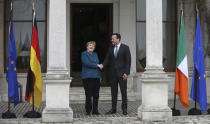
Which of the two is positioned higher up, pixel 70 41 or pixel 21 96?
pixel 70 41

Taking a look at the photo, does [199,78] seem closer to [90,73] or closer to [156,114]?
[156,114]

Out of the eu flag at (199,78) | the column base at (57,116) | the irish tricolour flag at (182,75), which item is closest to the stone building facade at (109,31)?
the eu flag at (199,78)

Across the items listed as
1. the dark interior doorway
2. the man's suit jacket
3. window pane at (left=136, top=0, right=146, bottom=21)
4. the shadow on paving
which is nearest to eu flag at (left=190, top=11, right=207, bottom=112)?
the shadow on paving

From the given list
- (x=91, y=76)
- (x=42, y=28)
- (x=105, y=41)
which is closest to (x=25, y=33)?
(x=42, y=28)

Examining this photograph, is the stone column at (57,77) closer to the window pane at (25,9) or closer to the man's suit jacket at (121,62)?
the man's suit jacket at (121,62)

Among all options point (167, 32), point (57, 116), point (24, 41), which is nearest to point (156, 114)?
point (57, 116)

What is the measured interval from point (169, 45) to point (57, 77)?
6.60 m

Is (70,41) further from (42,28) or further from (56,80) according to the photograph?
(56,80)

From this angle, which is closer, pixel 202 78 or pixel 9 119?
pixel 9 119

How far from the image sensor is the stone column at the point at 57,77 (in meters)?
9.16

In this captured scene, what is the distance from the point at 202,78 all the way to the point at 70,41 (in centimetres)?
543

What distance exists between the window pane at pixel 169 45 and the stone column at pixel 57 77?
243 inches

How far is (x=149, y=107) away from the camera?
31.2ft

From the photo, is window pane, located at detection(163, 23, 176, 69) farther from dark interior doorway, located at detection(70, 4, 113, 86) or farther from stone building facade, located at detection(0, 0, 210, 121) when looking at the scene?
dark interior doorway, located at detection(70, 4, 113, 86)
